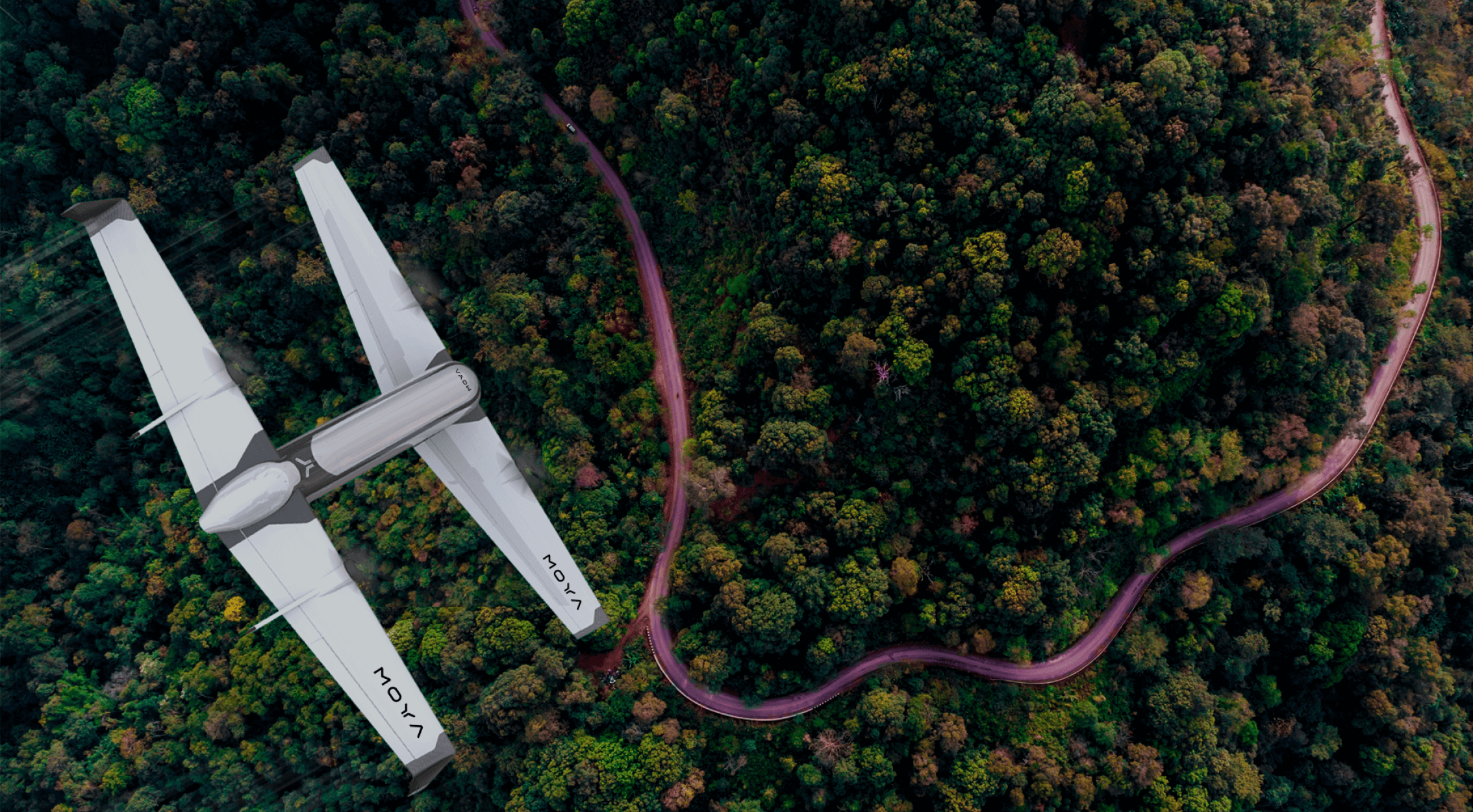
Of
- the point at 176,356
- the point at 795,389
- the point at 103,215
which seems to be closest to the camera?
the point at 176,356

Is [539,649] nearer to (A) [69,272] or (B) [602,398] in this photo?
(B) [602,398]

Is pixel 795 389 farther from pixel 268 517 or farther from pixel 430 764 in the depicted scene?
pixel 268 517

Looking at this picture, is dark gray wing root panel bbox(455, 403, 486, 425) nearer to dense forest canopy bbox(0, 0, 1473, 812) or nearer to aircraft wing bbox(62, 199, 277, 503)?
aircraft wing bbox(62, 199, 277, 503)

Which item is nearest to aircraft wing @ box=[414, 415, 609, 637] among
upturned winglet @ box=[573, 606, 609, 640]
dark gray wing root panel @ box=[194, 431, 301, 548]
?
upturned winglet @ box=[573, 606, 609, 640]

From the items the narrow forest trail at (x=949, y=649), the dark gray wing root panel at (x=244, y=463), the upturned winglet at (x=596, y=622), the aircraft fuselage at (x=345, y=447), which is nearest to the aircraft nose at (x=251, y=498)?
the aircraft fuselage at (x=345, y=447)

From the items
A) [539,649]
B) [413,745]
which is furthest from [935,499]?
[413,745]

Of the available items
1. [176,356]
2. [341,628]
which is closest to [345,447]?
[341,628]

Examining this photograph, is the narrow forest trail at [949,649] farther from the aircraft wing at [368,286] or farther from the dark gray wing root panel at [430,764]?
the aircraft wing at [368,286]
